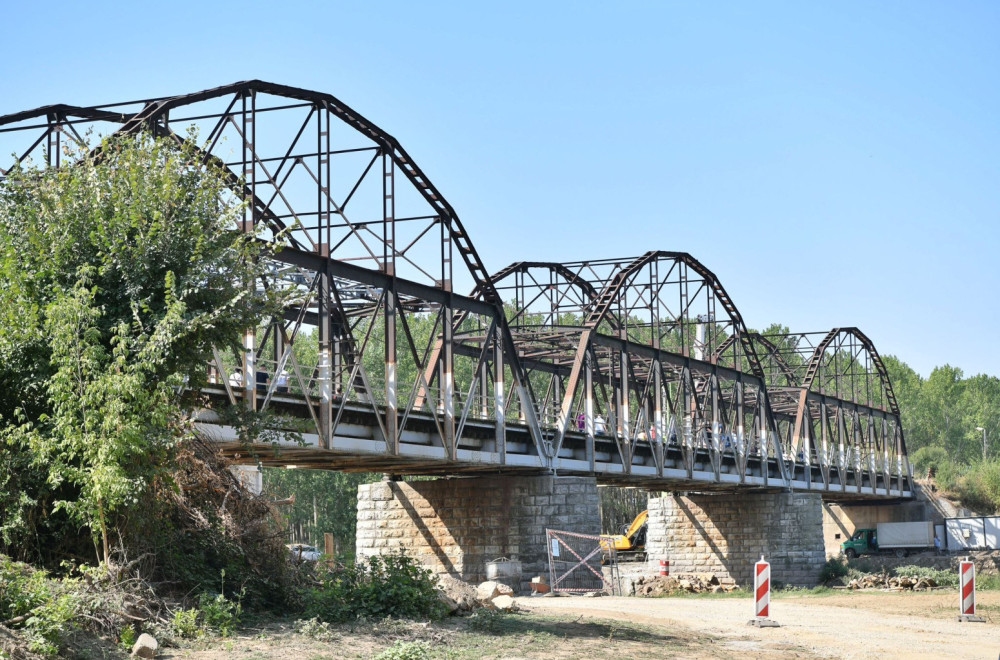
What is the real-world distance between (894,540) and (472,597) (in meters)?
48.9

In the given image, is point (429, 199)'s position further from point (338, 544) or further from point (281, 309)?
point (338, 544)

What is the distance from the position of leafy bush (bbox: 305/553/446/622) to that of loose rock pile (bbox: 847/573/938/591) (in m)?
28.2

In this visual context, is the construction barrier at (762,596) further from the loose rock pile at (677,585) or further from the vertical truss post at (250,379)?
the loose rock pile at (677,585)

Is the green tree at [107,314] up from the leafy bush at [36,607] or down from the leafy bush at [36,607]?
up

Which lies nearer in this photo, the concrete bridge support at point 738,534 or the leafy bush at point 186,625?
the leafy bush at point 186,625

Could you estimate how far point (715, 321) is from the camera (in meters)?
53.8

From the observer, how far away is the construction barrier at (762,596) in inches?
901

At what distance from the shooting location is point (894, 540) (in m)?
63.8

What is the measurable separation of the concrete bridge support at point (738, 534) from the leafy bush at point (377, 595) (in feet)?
114

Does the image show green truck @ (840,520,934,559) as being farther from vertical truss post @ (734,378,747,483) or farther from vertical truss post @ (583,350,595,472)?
vertical truss post @ (583,350,595,472)

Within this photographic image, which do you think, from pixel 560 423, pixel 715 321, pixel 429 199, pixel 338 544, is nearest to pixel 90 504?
pixel 429 199

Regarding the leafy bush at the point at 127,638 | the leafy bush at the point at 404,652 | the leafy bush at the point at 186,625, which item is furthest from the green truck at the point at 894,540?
the leafy bush at the point at 127,638

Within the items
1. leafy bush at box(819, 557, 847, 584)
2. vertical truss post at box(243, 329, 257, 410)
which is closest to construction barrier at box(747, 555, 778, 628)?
vertical truss post at box(243, 329, 257, 410)

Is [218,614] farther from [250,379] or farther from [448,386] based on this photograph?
[448,386]
